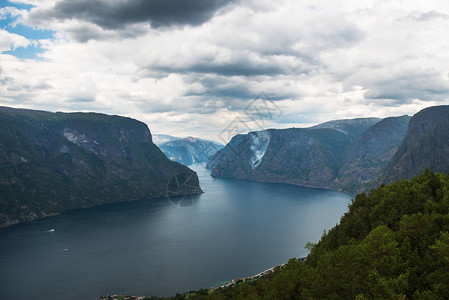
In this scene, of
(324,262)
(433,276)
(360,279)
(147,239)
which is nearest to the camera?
(433,276)

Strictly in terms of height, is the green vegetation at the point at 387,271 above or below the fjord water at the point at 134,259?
above

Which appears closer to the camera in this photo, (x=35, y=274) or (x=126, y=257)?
(x=35, y=274)

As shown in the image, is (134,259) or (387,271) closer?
(387,271)

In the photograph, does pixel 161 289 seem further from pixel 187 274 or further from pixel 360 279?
pixel 360 279

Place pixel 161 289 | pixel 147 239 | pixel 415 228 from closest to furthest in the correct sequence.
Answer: pixel 415 228 < pixel 161 289 < pixel 147 239

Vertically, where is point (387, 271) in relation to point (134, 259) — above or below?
above

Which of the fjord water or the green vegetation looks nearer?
the green vegetation

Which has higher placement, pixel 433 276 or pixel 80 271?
pixel 433 276

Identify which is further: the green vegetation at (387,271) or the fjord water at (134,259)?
the fjord water at (134,259)

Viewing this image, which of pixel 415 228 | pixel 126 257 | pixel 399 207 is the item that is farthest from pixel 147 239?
pixel 415 228

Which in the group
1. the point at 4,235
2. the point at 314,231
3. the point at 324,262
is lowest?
the point at 314,231

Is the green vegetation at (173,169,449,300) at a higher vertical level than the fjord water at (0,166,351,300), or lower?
higher
